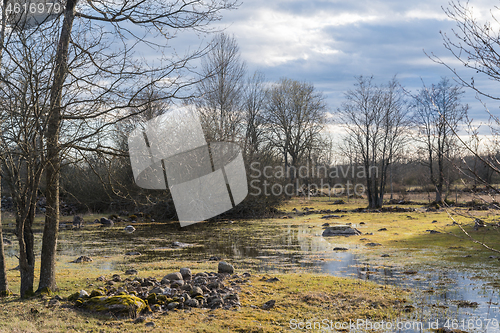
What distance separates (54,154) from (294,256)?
7661 millimetres

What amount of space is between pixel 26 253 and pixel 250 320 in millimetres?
4044

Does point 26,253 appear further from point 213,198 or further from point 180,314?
point 213,198

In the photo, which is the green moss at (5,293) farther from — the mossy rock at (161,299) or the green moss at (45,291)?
the mossy rock at (161,299)

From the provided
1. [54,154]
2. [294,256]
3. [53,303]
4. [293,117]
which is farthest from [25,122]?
[293,117]

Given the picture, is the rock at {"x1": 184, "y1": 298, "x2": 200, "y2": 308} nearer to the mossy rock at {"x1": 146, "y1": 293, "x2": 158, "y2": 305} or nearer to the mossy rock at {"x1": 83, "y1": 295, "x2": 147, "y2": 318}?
the mossy rock at {"x1": 146, "y1": 293, "x2": 158, "y2": 305}

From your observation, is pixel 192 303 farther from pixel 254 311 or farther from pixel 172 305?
pixel 254 311

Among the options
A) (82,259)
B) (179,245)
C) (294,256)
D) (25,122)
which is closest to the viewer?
(25,122)

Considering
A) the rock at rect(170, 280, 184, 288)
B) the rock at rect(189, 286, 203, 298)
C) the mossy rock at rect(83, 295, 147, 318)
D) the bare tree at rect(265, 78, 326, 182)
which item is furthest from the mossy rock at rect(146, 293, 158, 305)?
the bare tree at rect(265, 78, 326, 182)

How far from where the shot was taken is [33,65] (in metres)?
5.55

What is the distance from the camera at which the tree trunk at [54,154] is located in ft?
18.7

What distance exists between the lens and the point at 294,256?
11.4 metres

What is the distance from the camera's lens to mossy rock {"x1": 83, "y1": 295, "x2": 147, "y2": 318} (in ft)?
18.4

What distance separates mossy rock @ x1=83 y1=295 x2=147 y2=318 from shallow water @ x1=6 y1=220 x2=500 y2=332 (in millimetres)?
3821

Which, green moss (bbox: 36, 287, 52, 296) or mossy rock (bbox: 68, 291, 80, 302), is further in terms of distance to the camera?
green moss (bbox: 36, 287, 52, 296)
